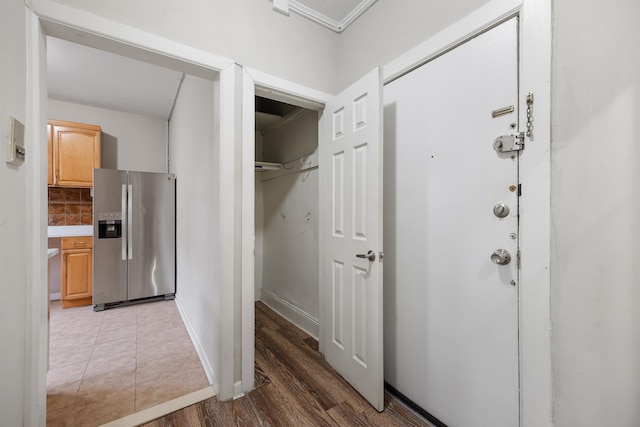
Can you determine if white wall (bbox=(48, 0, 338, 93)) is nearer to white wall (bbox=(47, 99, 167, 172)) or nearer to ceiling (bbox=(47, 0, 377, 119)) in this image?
ceiling (bbox=(47, 0, 377, 119))

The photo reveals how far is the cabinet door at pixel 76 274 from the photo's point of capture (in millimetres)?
3275

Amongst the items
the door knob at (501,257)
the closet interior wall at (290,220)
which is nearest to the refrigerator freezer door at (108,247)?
the closet interior wall at (290,220)

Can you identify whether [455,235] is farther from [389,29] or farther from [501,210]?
[389,29]

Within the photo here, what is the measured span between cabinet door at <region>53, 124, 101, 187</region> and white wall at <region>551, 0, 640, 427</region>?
4700 millimetres

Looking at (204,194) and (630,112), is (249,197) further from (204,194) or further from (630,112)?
(630,112)

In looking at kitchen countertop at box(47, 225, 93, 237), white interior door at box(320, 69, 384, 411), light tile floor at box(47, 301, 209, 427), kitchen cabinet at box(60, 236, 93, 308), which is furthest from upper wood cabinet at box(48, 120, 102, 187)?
white interior door at box(320, 69, 384, 411)

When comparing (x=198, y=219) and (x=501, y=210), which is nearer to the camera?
(x=501, y=210)

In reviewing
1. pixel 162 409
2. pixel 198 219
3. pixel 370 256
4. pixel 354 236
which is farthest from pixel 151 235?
pixel 370 256

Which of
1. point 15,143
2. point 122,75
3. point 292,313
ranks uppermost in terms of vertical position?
point 122,75

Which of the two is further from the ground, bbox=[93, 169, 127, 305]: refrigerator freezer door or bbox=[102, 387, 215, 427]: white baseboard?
bbox=[93, 169, 127, 305]: refrigerator freezer door

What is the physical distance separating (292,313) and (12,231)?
2.27 metres

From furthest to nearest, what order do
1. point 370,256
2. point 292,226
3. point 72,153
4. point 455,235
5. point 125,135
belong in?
point 125,135, point 72,153, point 292,226, point 370,256, point 455,235

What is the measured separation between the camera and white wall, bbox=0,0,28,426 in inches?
34.5

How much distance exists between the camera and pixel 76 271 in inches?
132
